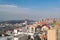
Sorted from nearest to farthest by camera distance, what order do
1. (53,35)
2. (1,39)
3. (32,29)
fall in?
(53,35) → (1,39) → (32,29)

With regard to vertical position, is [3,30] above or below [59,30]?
below

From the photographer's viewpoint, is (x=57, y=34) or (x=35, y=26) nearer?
(x=57, y=34)

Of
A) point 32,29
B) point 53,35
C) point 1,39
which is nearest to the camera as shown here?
point 53,35

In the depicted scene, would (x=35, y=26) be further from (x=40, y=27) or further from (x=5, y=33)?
(x=5, y=33)

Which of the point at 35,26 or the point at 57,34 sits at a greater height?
the point at 57,34

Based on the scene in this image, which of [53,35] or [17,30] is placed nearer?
[53,35]

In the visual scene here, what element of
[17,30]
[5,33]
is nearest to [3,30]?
[5,33]

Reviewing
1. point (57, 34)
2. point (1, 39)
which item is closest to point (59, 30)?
point (57, 34)

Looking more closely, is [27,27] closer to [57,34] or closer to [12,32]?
[12,32]
